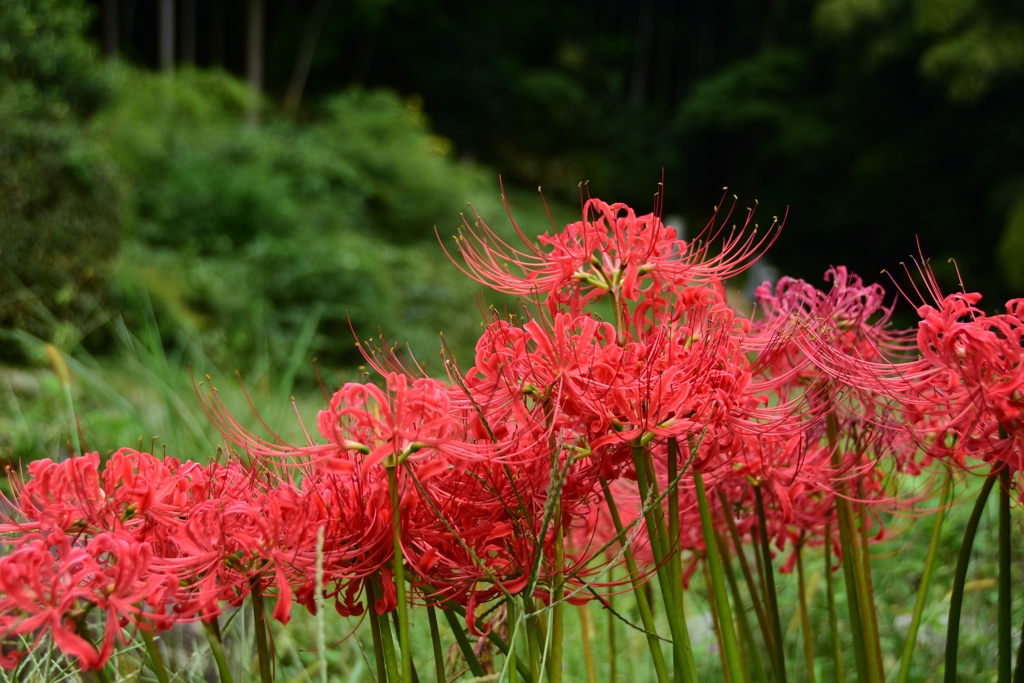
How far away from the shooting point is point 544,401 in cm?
92

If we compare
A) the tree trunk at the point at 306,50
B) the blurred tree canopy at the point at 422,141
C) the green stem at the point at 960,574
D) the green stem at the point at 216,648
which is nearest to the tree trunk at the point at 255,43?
the blurred tree canopy at the point at 422,141

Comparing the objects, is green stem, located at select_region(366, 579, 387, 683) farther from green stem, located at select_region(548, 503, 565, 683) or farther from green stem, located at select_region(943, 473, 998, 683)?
green stem, located at select_region(943, 473, 998, 683)

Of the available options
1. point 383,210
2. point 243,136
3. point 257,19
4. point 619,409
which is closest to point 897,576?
point 619,409

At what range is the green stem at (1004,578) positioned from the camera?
0.95m

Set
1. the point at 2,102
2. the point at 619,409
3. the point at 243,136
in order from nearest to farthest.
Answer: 1. the point at 619,409
2. the point at 2,102
3. the point at 243,136

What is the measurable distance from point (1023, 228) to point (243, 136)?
A: 1052cm

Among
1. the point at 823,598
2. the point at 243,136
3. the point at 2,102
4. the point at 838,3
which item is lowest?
the point at 823,598

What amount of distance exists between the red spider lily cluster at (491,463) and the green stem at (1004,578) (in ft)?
0.11

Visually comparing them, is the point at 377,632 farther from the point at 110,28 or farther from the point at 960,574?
the point at 110,28

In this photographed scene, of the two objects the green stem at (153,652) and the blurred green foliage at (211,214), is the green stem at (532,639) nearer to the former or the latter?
the green stem at (153,652)

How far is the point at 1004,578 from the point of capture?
96 cm

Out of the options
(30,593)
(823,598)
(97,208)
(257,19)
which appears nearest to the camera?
(30,593)

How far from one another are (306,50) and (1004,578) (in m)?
18.4

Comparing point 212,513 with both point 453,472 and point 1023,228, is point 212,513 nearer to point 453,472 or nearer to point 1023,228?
point 453,472
